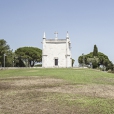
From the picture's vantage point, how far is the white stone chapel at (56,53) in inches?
3312

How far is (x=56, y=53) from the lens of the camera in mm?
84875

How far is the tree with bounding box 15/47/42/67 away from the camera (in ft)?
381

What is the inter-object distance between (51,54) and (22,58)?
3551cm

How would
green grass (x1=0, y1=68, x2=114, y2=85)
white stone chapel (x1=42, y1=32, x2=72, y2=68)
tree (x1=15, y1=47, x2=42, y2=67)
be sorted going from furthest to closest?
tree (x1=15, y1=47, x2=42, y2=67) < white stone chapel (x1=42, y1=32, x2=72, y2=68) < green grass (x1=0, y1=68, x2=114, y2=85)

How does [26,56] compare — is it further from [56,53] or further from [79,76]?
[79,76]

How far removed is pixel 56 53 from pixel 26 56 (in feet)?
112

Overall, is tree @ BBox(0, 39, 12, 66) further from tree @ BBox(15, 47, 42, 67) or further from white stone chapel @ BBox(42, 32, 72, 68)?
tree @ BBox(15, 47, 42, 67)

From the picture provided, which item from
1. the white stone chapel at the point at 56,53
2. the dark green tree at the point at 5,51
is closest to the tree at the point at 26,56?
the dark green tree at the point at 5,51

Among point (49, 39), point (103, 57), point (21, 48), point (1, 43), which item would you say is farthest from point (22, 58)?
point (103, 57)

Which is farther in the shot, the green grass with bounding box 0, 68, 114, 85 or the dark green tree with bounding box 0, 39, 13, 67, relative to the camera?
the dark green tree with bounding box 0, 39, 13, 67

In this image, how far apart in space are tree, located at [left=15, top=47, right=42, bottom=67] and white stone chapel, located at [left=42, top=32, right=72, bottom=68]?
108ft

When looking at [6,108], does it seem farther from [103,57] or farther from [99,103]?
[103,57]

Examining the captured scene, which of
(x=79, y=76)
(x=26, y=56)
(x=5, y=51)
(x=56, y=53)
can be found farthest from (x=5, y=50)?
(x=79, y=76)

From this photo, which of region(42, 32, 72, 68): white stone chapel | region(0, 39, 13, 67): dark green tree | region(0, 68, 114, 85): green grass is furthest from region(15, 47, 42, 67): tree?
region(0, 68, 114, 85): green grass
